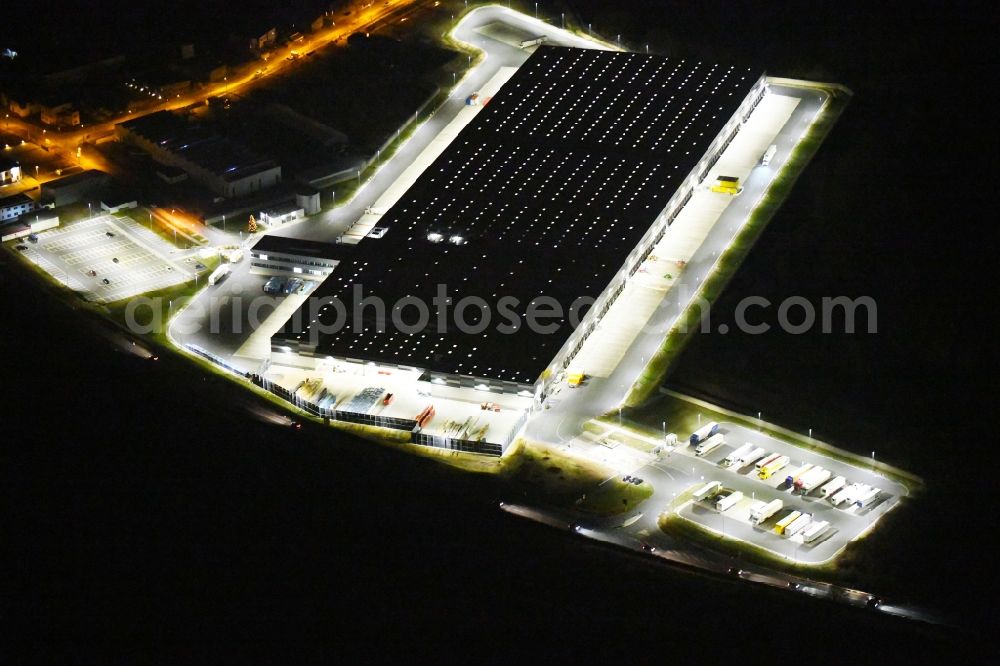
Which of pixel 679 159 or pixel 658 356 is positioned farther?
pixel 679 159

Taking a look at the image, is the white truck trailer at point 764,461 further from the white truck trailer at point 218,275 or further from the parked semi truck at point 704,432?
the white truck trailer at point 218,275

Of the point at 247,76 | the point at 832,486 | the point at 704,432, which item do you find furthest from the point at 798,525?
the point at 247,76

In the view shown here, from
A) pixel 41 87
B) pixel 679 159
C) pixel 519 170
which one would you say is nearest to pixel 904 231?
pixel 679 159

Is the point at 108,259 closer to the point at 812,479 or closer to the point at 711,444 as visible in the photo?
the point at 711,444

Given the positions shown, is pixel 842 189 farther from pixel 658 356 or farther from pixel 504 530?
pixel 504 530

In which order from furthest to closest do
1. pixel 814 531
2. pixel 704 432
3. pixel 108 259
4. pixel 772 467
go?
pixel 108 259
pixel 704 432
pixel 772 467
pixel 814 531
